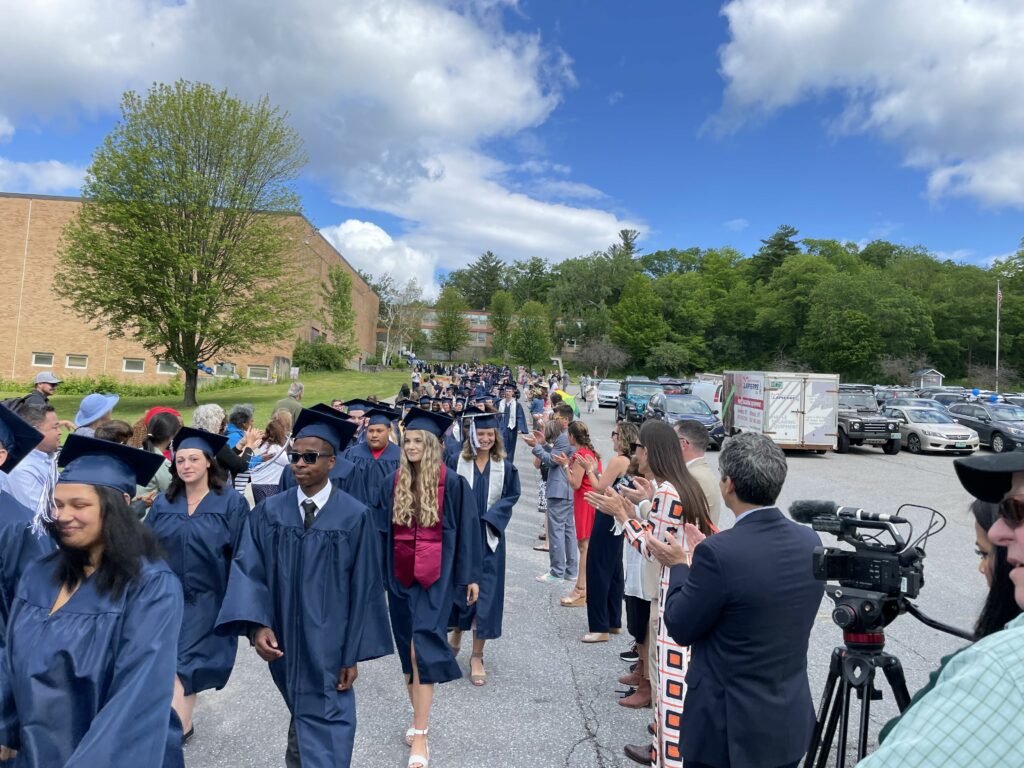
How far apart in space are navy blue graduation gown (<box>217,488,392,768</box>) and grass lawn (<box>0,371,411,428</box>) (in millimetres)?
17765

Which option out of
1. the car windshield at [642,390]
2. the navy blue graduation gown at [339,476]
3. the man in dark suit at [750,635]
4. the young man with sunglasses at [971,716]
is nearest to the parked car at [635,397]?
the car windshield at [642,390]

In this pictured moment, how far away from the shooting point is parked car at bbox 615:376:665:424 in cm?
2669

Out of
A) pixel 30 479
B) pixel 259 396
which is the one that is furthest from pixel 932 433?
pixel 259 396

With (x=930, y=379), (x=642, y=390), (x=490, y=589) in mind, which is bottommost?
(x=490, y=589)

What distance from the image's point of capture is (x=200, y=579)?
12.6 ft

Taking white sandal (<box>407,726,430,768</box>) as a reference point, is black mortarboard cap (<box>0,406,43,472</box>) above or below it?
above

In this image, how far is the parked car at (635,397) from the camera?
1051 inches

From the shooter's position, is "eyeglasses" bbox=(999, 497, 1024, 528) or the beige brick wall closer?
"eyeglasses" bbox=(999, 497, 1024, 528)

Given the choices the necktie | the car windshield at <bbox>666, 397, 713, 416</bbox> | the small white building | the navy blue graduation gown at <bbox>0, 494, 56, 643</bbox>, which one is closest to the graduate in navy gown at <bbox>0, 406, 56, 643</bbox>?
the navy blue graduation gown at <bbox>0, 494, 56, 643</bbox>

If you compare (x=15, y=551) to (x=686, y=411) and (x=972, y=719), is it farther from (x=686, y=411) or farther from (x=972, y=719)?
(x=686, y=411)

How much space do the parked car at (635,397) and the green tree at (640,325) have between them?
5076cm

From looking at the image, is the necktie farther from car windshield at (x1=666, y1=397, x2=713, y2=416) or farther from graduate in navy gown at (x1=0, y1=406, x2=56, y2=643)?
car windshield at (x1=666, y1=397, x2=713, y2=416)

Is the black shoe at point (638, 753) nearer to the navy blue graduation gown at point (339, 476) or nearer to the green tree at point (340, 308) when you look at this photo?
the navy blue graduation gown at point (339, 476)

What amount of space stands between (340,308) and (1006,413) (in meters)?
51.0
